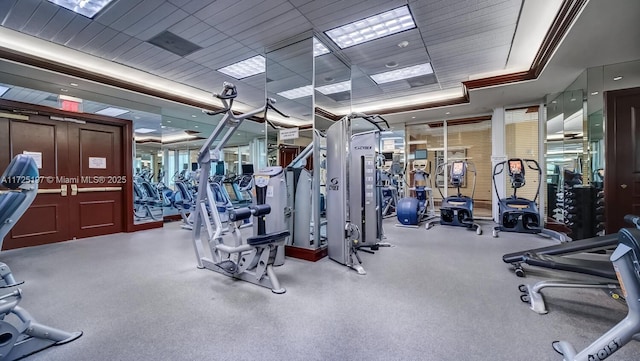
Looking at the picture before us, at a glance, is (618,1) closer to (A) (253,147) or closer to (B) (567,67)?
(B) (567,67)

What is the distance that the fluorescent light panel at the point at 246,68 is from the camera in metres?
5.07

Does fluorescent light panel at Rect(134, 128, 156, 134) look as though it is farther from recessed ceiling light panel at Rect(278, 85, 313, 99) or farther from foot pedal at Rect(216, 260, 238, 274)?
foot pedal at Rect(216, 260, 238, 274)

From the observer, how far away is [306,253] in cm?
384

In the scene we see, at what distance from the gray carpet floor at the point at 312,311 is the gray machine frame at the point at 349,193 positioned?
30 cm

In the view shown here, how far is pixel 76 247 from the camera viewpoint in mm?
4645

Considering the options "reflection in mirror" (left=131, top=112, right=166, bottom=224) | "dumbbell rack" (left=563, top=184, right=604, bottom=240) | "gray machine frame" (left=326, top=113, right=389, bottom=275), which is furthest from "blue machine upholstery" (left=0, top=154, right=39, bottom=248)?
"dumbbell rack" (left=563, top=184, right=604, bottom=240)

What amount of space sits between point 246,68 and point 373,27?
2.65 m

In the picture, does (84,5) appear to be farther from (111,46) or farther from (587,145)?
(587,145)

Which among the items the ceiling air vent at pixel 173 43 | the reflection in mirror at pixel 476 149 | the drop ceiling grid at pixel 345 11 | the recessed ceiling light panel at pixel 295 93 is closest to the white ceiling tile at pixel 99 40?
the ceiling air vent at pixel 173 43

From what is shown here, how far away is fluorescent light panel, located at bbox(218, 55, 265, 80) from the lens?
5.07 metres

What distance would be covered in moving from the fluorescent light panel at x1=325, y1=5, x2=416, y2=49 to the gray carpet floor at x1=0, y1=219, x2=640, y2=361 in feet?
10.9

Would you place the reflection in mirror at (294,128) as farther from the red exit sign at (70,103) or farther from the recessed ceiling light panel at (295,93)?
the red exit sign at (70,103)

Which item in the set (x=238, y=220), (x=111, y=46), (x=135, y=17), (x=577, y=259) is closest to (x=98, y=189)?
(x=111, y=46)

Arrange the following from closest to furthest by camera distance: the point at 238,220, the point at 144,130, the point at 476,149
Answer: the point at 238,220, the point at 144,130, the point at 476,149
